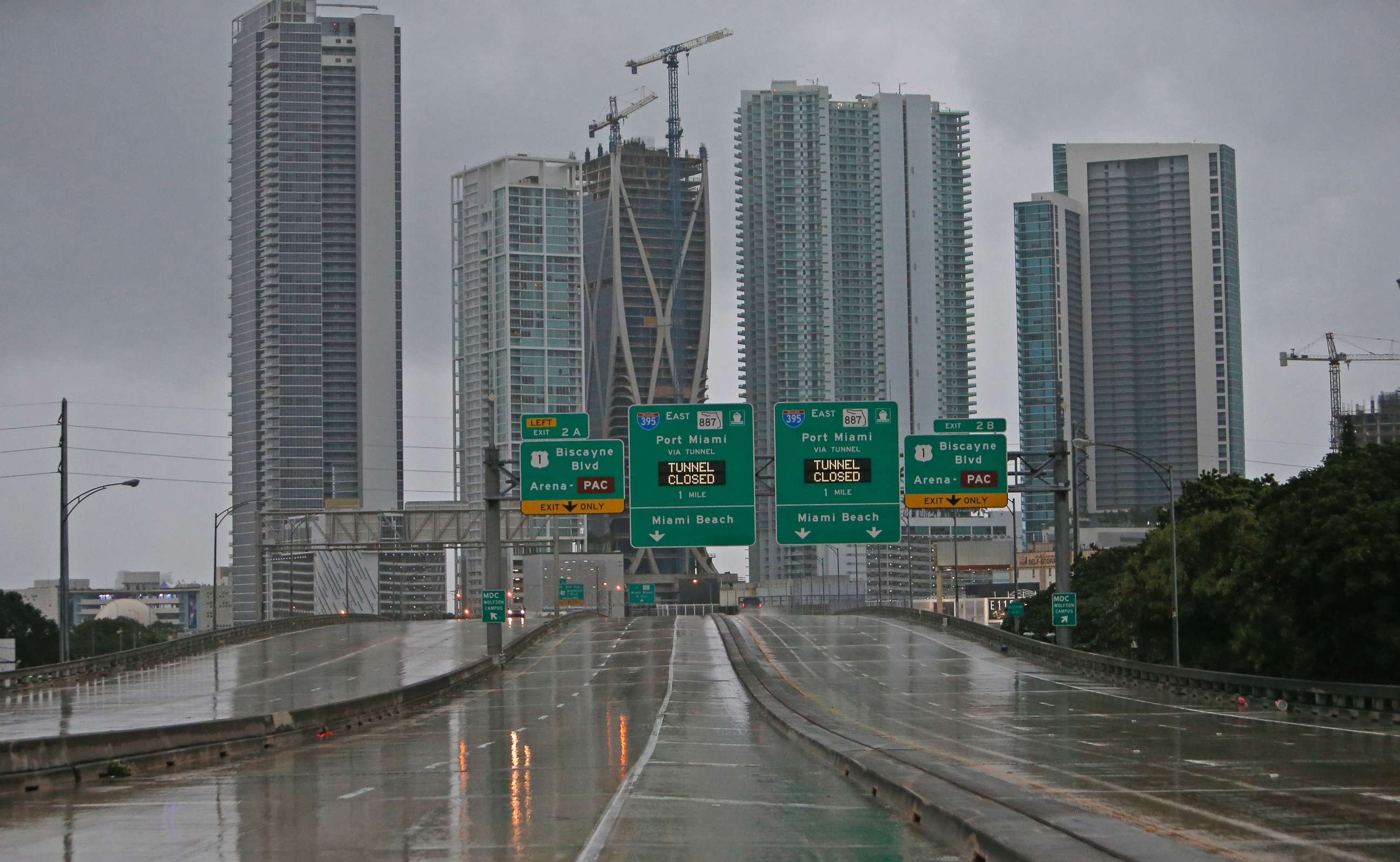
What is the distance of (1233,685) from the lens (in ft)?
170

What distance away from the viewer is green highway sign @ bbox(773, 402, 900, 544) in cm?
5947

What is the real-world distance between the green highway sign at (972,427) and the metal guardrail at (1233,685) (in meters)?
10.7

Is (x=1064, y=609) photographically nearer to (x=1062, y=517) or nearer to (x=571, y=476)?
(x=1062, y=517)

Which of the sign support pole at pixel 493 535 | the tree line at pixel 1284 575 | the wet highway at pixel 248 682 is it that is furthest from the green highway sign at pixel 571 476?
the tree line at pixel 1284 575

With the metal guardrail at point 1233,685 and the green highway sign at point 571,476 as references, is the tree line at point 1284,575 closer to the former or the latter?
the metal guardrail at point 1233,685

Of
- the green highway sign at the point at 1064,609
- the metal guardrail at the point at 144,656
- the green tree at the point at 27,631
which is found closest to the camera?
the metal guardrail at the point at 144,656

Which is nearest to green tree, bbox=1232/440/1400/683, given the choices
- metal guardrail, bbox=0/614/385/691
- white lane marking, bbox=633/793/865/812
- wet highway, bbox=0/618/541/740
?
wet highway, bbox=0/618/541/740

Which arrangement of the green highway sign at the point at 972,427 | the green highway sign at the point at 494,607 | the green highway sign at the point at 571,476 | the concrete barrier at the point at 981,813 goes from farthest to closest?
the green highway sign at the point at 494,607, the green highway sign at the point at 571,476, the green highway sign at the point at 972,427, the concrete barrier at the point at 981,813

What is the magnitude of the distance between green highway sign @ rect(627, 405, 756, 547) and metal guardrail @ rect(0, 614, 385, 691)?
26252mm

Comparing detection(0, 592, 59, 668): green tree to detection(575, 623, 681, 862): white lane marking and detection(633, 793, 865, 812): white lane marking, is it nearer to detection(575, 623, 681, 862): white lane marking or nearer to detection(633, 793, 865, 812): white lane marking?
detection(575, 623, 681, 862): white lane marking

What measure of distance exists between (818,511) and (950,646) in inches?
1178

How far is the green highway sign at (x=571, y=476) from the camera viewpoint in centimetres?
6334

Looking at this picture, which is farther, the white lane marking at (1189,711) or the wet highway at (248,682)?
the wet highway at (248,682)

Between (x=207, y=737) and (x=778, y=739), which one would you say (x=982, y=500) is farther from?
(x=207, y=737)
